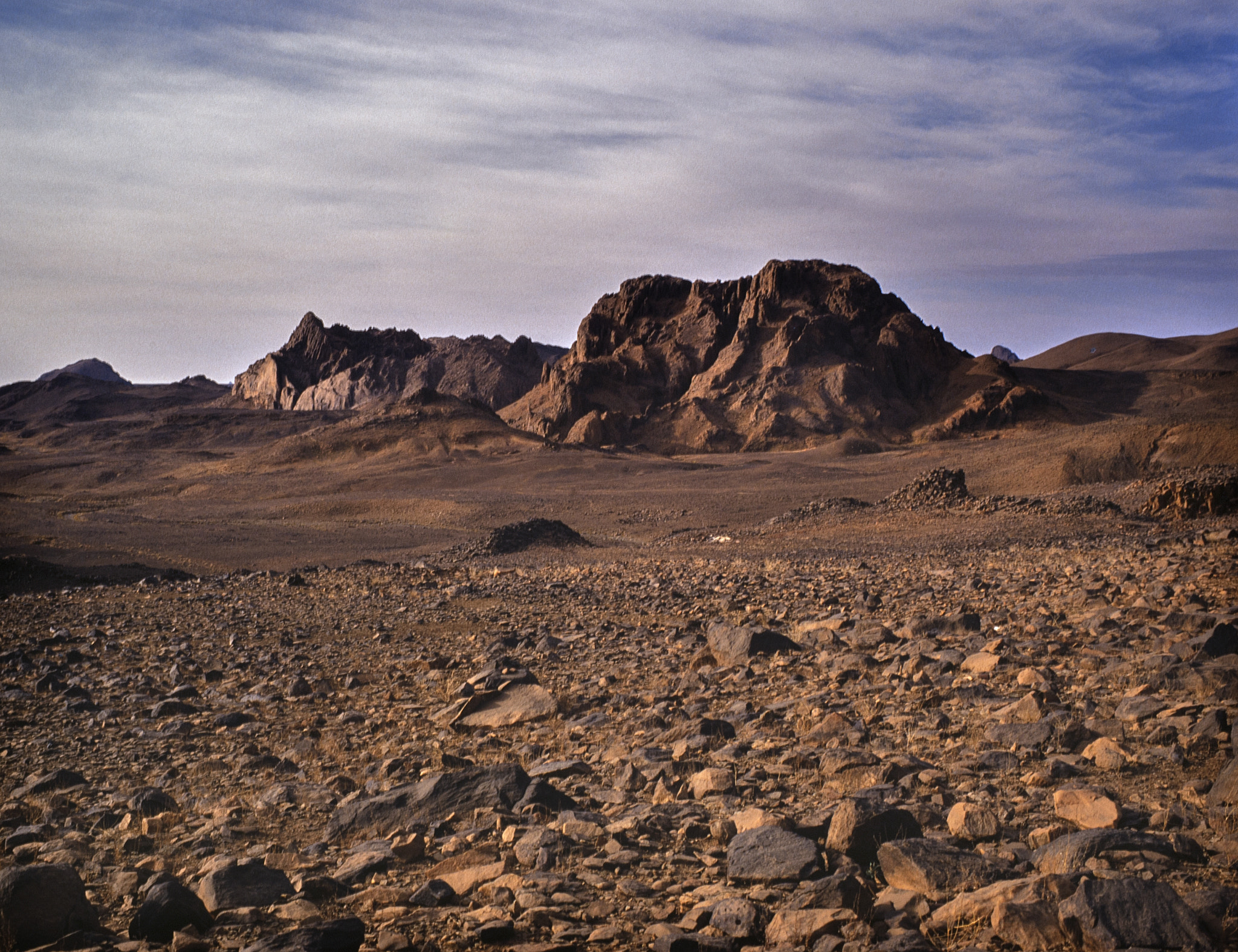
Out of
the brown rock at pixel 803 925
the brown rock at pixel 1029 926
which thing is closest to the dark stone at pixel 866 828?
the brown rock at pixel 803 925

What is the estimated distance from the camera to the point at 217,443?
117750mm

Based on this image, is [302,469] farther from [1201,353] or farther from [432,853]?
[1201,353]

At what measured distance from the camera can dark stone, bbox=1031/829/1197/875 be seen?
4.17 metres

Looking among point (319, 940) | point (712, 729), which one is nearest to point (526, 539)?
point (712, 729)

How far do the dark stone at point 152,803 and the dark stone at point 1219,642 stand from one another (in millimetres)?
7594

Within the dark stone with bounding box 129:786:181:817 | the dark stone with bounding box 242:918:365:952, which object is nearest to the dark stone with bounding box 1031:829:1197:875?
the dark stone with bounding box 242:918:365:952

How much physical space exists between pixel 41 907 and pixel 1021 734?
5.62 meters

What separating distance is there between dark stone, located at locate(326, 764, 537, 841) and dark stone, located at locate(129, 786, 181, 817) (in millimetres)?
1304

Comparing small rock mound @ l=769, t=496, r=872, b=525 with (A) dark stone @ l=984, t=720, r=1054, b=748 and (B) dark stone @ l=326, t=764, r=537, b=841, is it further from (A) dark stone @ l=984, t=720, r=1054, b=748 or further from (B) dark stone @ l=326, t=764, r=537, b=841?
(B) dark stone @ l=326, t=764, r=537, b=841

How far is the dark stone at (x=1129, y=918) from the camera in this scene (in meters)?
3.38

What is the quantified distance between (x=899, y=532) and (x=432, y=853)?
21.5 m

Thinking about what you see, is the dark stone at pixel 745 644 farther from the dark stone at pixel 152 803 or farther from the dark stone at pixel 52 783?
the dark stone at pixel 52 783

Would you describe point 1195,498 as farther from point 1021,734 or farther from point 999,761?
point 999,761

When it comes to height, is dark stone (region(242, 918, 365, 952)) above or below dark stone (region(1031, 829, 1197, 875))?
below
